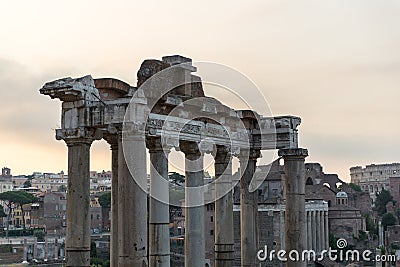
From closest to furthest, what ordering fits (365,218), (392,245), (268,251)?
(268,251)
(392,245)
(365,218)

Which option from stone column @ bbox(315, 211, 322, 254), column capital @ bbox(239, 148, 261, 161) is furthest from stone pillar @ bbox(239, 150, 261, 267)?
stone column @ bbox(315, 211, 322, 254)

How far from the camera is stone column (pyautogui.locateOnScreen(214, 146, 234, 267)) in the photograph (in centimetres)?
1375

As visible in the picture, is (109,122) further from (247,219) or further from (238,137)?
(247,219)

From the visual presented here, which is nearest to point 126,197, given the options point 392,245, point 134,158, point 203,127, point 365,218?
point 134,158

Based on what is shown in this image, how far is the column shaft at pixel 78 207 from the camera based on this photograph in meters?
9.77

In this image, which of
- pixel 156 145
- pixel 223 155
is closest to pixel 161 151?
pixel 156 145

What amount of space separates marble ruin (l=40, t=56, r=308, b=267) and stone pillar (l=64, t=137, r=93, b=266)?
0.01m

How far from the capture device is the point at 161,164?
11.1m

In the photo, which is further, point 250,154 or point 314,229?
point 314,229

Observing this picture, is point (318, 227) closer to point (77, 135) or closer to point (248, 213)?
point (248, 213)

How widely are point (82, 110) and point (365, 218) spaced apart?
66.8 meters

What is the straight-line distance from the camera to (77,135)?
9969 millimetres

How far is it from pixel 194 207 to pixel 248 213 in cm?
260

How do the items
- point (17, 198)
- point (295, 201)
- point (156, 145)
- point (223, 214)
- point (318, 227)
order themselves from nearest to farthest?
point (156, 145) < point (295, 201) < point (223, 214) < point (318, 227) < point (17, 198)
